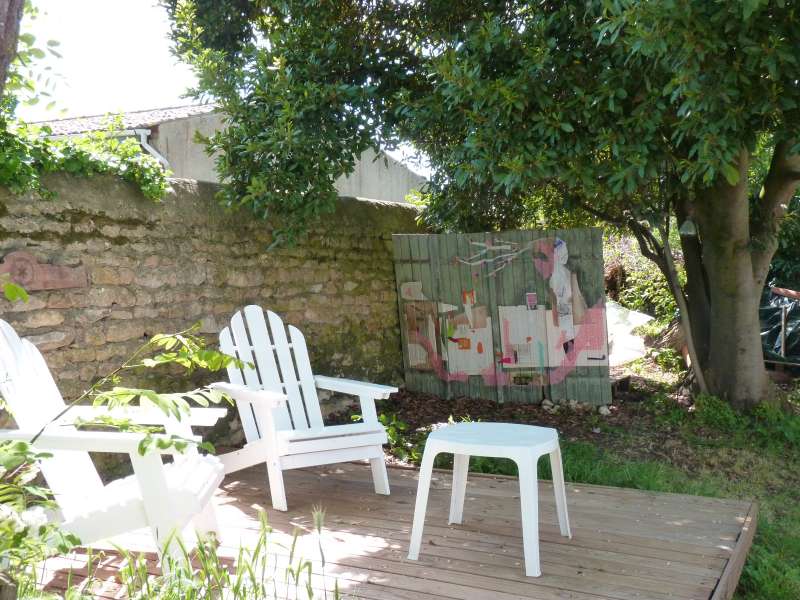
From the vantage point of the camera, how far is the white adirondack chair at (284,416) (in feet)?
10.7

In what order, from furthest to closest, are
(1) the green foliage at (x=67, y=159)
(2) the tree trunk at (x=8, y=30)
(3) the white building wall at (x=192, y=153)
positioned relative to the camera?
(3) the white building wall at (x=192, y=153) < (1) the green foliage at (x=67, y=159) < (2) the tree trunk at (x=8, y=30)

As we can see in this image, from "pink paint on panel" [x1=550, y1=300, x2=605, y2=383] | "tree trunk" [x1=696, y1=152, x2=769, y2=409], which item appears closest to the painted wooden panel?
"pink paint on panel" [x1=550, y1=300, x2=605, y2=383]

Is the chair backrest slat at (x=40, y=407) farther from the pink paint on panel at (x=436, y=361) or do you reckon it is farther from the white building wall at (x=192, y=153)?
the white building wall at (x=192, y=153)

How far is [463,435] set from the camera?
2727 mm

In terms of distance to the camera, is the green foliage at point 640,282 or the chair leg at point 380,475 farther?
the green foliage at point 640,282

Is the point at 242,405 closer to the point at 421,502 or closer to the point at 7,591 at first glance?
the point at 421,502

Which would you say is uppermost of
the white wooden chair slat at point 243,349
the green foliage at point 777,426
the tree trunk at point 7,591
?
the white wooden chair slat at point 243,349

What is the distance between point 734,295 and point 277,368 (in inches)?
127

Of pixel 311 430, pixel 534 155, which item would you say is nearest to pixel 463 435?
pixel 311 430

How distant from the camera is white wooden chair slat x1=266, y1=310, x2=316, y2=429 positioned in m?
3.82

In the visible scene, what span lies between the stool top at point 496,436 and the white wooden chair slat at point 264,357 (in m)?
1.22

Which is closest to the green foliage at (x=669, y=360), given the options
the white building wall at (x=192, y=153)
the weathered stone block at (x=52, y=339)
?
the white building wall at (x=192, y=153)

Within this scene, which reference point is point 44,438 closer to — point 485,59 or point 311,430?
point 311,430

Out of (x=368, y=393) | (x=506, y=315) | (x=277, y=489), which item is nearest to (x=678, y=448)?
(x=506, y=315)
